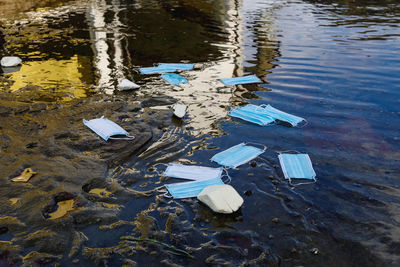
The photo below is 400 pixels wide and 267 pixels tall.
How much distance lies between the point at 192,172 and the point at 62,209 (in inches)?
58.8

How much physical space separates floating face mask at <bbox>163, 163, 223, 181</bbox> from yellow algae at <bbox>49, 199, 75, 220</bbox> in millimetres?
1093

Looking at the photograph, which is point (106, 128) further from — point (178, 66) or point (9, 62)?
point (9, 62)

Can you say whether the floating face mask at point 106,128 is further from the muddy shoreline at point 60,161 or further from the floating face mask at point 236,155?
the floating face mask at point 236,155

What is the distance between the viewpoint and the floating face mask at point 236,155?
406 centimetres

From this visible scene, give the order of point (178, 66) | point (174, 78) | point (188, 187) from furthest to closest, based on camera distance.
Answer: point (178, 66), point (174, 78), point (188, 187)

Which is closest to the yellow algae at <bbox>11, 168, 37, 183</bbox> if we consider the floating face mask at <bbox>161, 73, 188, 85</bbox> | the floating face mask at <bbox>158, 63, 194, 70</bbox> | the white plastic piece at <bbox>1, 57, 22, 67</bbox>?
the floating face mask at <bbox>161, 73, 188, 85</bbox>

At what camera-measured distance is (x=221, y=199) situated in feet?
10.5

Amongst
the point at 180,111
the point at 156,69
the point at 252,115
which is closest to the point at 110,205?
the point at 180,111

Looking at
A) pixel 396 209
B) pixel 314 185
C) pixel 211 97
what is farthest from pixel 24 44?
pixel 396 209

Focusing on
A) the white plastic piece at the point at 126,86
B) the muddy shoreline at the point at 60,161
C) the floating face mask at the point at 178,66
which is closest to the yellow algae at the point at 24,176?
the muddy shoreline at the point at 60,161

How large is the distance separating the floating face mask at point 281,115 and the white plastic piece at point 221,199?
2217 millimetres

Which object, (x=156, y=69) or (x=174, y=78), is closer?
(x=174, y=78)

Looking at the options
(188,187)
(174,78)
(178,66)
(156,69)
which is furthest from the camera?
(178,66)

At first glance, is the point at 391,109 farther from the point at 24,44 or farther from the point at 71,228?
the point at 24,44
